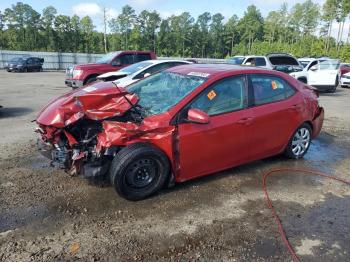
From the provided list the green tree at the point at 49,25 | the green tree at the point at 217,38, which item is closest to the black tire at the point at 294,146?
the green tree at the point at 49,25

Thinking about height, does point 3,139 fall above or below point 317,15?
below

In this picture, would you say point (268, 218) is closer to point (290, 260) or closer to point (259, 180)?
point (290, 260)

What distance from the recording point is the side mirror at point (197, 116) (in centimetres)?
389

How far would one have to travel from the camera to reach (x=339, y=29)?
174ft

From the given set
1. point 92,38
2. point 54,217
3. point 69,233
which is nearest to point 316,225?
point 69,233

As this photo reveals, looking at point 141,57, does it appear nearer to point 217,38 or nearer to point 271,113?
point 271,113

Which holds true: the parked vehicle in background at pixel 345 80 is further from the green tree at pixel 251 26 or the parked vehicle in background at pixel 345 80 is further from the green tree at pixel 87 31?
the green tree at pixel 251 26

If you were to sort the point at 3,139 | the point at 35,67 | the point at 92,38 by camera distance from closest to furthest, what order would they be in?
the point at 3,139 < the point at 35,67 < the point at 92,38

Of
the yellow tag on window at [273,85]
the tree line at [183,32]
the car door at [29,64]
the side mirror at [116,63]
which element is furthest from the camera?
the tree line at [183,32]

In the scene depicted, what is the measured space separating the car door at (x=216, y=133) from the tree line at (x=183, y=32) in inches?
1936

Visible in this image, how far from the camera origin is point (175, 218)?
145 inches

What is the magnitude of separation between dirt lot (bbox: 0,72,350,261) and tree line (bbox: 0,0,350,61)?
4943 cm

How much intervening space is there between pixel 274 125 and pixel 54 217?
324 cm

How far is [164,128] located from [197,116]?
42 cm
